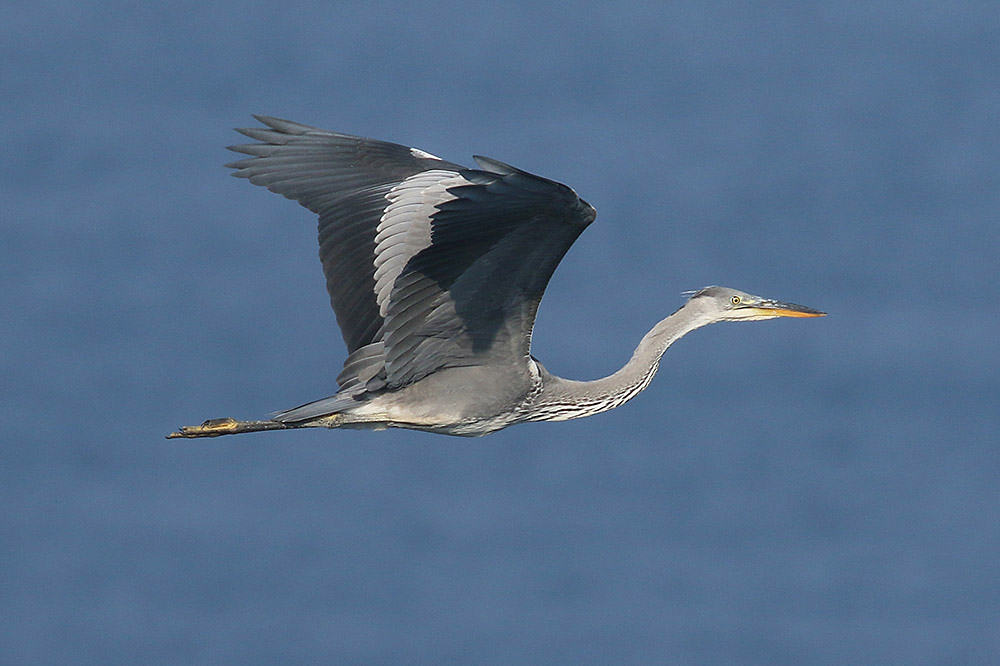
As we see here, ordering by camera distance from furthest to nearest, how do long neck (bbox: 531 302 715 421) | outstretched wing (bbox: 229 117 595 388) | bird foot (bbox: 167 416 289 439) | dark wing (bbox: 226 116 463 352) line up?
long neck (bbox: 531 302 715 421), dark wing (bbox: 226 116 463 352), bird foot (bbox: 167 416 289 439), outstretched wing (bbox: 229 117 595 388)

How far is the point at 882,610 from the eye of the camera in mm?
41375

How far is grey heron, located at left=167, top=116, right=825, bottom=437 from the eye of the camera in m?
10.7

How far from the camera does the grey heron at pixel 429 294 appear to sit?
10.7 m

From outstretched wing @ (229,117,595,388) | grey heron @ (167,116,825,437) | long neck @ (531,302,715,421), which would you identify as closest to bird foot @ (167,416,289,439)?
grey heron @ (167,116,825,437)

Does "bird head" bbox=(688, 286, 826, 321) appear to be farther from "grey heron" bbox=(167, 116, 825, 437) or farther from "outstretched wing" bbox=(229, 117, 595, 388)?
"outstretched wing" bbox=(229, 117, 595, 388)

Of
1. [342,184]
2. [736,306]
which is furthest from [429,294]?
[736,306]

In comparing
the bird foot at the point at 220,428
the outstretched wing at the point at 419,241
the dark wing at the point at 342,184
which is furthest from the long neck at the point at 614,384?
the bird foot at the point at 220,428

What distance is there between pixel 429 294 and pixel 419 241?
12.0 inches

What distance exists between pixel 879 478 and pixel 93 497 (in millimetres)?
20070

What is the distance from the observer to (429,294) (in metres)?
11.2

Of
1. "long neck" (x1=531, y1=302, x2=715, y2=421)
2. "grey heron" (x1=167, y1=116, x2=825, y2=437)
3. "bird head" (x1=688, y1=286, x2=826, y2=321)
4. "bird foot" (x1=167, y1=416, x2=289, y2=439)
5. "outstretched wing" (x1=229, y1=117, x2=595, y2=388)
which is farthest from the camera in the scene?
"bird head" (x1=688, y1=286, x2=826, y2=321)

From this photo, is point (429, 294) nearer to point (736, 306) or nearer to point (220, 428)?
point (220, 428)

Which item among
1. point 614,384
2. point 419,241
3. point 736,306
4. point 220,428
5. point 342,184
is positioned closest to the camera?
point 419,241

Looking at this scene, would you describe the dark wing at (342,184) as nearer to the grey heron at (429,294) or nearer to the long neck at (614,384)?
the grey heron at (429,294)
